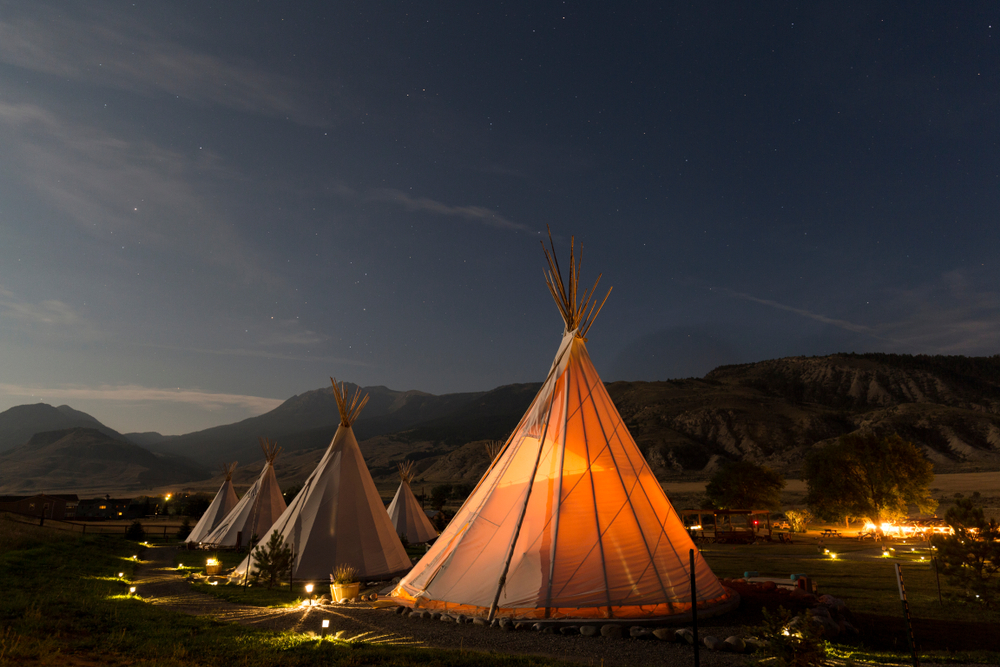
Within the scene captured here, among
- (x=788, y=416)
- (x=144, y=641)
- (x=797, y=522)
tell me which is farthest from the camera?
(x=788, y=416)

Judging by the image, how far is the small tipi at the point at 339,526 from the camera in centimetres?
1422

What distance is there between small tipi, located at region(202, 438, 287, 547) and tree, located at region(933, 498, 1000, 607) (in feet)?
78.6

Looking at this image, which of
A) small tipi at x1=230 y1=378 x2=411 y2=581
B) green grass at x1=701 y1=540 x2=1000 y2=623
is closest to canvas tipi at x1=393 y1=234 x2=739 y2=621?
green grass at x1=701 y1=540 x2=1000 y2=623

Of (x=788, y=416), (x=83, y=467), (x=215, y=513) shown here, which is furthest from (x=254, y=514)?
(x=83, y=467)

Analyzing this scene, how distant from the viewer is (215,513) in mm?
28312

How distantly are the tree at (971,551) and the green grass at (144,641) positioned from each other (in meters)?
8.34

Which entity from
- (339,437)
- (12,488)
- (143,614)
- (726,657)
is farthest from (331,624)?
(12,488)

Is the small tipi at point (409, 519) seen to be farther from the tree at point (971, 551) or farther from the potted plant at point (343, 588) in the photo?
the tree at point (971, 551)

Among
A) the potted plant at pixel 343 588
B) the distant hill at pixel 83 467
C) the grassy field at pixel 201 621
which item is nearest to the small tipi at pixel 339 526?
the grassy field at pixel 201 621

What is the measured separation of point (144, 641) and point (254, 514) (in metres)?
19.3

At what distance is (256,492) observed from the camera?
25.4 meters

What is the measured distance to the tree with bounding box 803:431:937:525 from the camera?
2781 cm

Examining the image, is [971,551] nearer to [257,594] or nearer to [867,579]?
[867,579]

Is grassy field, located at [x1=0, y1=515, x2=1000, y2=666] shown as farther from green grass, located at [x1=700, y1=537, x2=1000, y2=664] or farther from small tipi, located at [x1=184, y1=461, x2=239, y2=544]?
small tipi, located at [x1=184, y1=461, x2=239, y2=544]
